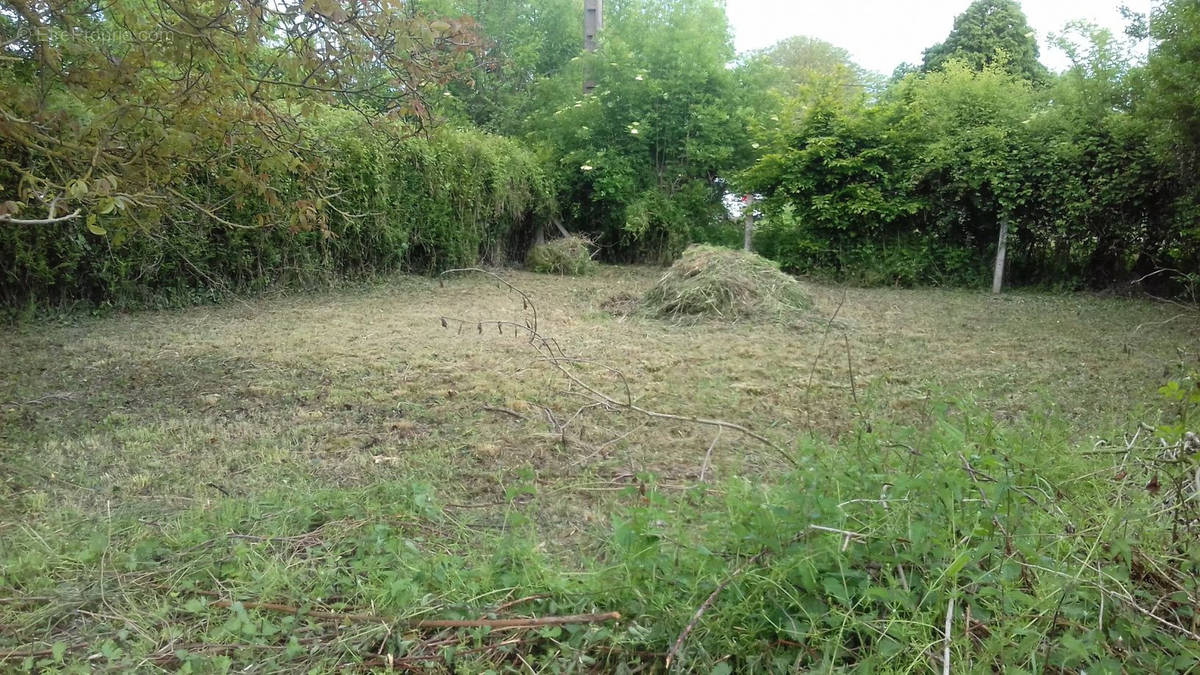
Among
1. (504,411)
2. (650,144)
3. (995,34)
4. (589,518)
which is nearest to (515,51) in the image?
(650,144)

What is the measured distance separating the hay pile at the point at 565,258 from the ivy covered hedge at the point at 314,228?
Answer: 0.69 meters

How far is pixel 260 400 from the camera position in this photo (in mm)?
4121

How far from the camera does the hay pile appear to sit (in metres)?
11.0

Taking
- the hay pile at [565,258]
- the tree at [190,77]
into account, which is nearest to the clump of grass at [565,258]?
the hay pile at [565,258]

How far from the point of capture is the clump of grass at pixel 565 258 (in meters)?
11.0

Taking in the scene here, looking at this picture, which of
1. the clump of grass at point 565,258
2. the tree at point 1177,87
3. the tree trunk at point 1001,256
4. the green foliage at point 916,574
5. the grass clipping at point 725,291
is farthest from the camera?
the clump of grass at point 565,258

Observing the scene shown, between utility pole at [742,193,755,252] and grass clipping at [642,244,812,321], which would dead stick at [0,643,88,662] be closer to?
grass clipping at [642,244,812,321]

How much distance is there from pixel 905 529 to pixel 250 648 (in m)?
1.52

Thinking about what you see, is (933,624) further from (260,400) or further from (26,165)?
(26,165)

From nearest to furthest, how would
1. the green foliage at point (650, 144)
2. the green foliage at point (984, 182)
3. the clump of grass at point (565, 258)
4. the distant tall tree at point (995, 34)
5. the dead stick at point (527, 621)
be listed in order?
the dead stick at point (527, 621) → the green foliage at point (984, 182) → the clump of grass at point (565, 258) → the green foliage at point (650, 144) → the distant tall tree at point (995, 34)

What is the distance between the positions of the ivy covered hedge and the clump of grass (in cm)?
69

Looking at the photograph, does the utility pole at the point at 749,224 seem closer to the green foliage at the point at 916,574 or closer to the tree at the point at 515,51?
the tree at the point at 515,51

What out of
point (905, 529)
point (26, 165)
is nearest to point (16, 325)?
point (26, 165)

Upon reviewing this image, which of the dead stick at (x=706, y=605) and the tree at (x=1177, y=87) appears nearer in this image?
the dead stick at (x=706, y=605)
